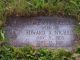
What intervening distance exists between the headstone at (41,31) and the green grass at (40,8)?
9 centimetres

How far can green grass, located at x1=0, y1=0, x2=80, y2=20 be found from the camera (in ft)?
20.7

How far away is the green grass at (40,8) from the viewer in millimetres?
6320

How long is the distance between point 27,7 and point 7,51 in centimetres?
95

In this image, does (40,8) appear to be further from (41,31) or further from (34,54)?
(34,54)

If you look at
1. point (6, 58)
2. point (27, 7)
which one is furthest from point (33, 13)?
point (6, 58)

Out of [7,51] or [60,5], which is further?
[60,5]

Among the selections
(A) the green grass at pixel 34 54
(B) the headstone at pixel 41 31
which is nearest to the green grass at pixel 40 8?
(B) the headstone at pixel 41 31

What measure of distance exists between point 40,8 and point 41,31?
0.45m

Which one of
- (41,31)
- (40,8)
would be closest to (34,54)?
(41,31)

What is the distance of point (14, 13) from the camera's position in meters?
6.36

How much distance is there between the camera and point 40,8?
251 inches

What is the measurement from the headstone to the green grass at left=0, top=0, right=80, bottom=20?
3.7 inches

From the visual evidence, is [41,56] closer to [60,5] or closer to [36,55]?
[36,55]

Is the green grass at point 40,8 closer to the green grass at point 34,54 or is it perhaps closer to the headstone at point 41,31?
the headstone at point 41,31
